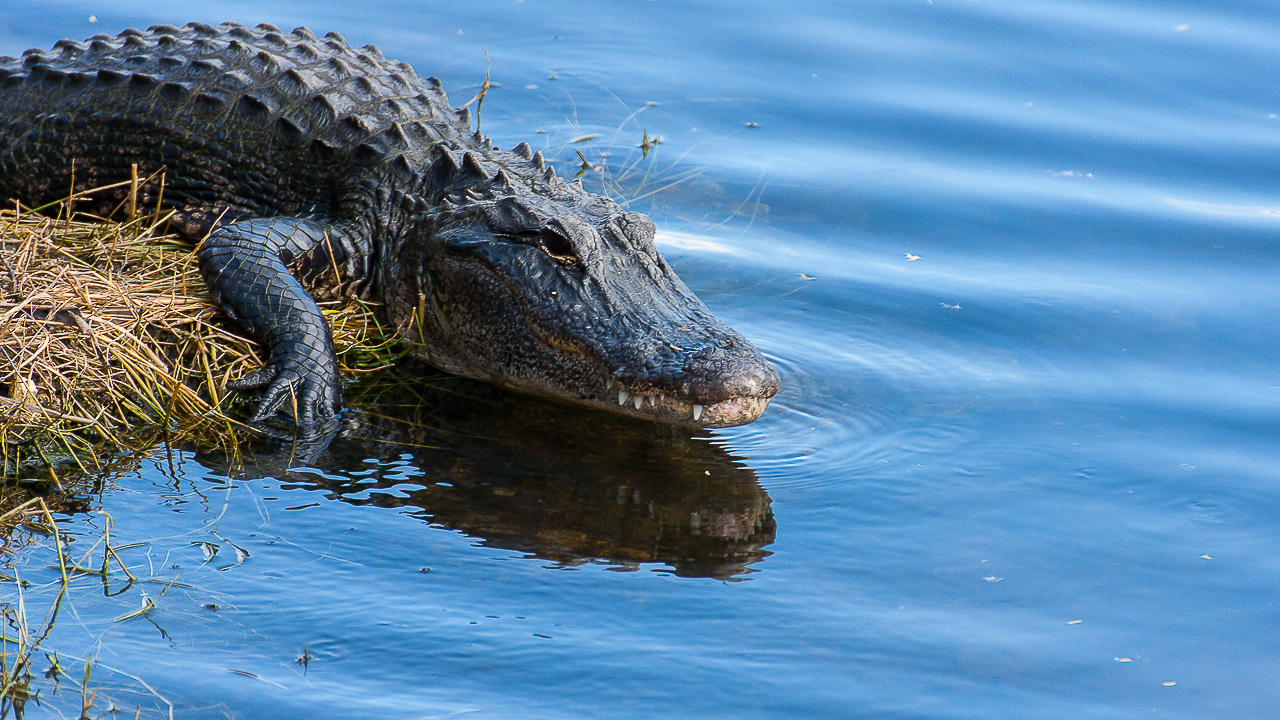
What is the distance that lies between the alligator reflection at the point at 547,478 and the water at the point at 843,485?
0.7 inches

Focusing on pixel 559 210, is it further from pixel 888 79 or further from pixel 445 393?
pixel 888 79

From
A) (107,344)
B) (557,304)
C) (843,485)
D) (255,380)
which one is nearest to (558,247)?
(557,304)

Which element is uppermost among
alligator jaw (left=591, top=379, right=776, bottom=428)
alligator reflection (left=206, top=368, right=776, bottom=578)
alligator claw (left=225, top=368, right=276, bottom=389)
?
alligator jaw (left=591, top=379, right=776, bottom=428)

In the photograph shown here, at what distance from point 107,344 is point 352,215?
126 centimetres

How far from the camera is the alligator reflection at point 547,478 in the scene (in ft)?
13.9

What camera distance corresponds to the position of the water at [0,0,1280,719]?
11.7 ft

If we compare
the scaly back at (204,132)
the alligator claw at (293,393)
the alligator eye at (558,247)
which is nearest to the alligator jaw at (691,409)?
the alligator eye at (558,247)

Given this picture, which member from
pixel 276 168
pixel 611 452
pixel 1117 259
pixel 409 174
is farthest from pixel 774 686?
pixel 1117 259

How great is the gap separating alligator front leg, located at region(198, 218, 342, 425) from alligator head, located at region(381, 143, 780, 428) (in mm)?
505

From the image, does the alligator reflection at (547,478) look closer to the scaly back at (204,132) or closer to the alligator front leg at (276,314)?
the alligator front leg at (276,314)

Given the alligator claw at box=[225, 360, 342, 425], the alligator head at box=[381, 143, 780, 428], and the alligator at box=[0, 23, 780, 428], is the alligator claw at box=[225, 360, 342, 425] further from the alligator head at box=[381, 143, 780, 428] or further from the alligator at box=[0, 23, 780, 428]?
the alligator head at box=[381, 143, 780, 428]

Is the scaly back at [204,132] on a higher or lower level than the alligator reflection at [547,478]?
higher

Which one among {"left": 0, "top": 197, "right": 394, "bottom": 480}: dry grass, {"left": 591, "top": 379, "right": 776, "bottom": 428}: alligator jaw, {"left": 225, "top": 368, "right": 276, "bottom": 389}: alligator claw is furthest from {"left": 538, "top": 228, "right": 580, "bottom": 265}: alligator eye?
{"left": 225, "top": 368, "right": 276, "bottom": 389}: alligator claw

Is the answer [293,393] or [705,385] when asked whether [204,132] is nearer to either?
[293,393]
